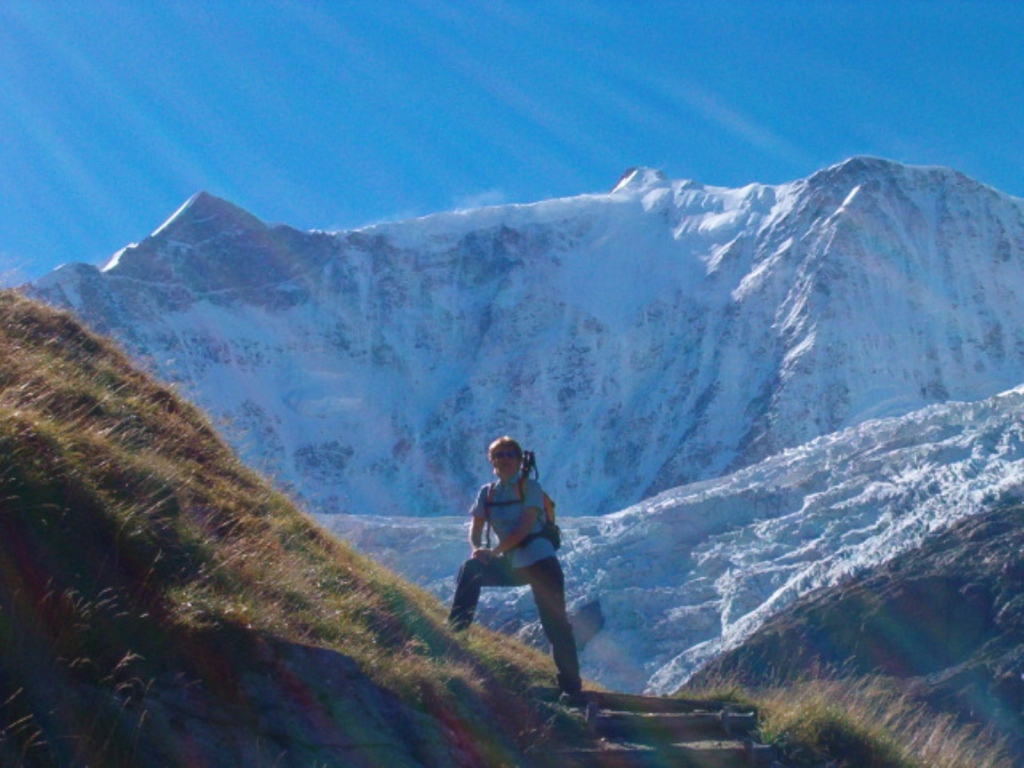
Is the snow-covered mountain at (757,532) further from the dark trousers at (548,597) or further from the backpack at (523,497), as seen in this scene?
the backpack at (523,497)

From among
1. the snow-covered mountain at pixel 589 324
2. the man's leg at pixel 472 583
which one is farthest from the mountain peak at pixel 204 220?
the man's leg at pixel 472 583

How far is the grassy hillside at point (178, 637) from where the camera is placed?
206 inches

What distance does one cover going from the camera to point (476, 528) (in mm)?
9555

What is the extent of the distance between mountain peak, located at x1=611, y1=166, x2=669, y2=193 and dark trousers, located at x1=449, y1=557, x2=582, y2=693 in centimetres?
14488

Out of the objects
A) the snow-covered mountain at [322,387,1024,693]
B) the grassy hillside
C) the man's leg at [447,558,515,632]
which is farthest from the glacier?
the grassy hillside

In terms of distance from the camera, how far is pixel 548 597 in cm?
912

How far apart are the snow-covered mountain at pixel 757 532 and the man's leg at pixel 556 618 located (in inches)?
1639

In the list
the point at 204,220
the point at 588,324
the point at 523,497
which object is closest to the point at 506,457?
the point at 523,497

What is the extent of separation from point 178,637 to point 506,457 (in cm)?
384

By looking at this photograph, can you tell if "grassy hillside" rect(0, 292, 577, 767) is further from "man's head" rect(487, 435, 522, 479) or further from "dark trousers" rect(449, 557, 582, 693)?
"man's head" rect(487, 435, 522, 479)

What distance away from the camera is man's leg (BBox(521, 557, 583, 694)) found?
9.01 m

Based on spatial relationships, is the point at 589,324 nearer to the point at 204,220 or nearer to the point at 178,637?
the point at 204,220

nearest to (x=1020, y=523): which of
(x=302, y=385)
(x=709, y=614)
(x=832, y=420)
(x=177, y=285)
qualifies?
(x=709, y=614)

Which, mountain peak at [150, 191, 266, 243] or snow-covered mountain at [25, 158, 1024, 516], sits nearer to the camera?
snow-covered mountain at [25, 158, 1024, 516]
